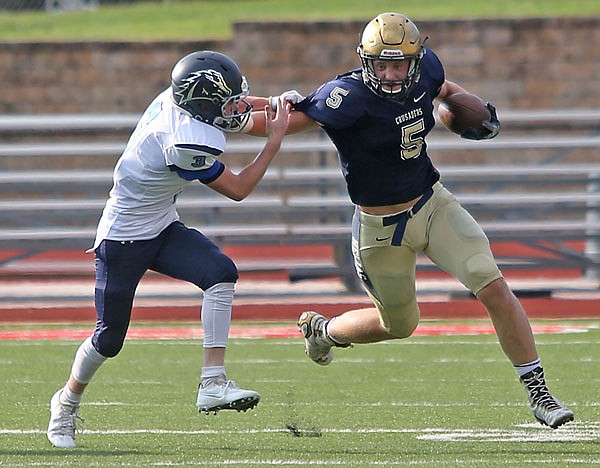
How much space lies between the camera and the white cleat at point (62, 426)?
16.2 ft

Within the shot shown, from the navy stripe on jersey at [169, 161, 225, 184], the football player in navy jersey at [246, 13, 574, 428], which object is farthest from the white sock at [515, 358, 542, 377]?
the navy stripe on jersey at [169, 161, 225, 184]

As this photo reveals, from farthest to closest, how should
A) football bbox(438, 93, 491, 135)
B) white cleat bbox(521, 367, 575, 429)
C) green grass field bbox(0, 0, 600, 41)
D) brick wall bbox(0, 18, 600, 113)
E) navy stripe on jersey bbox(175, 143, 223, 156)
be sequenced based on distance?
green grass field bbox(0, 0, 600, 41), brick wall bbox(0, 18, 600, 113), football bbox(438, 93, 491, 135), white cleat bbox(521, 367, 575, 429), navy stripe on jersey bbox(175, 143, 223, 156)

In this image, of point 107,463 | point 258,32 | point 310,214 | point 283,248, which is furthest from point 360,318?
Answer: point 258,32

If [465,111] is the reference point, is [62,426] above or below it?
below

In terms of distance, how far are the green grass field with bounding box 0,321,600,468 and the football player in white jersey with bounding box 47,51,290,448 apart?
0.27 metres

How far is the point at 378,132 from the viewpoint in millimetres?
5031

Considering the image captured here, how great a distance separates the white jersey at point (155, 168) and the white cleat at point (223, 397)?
2.03 feet

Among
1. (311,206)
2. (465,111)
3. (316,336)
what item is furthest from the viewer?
(311,206)

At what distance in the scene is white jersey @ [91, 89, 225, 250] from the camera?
4715 millimetres

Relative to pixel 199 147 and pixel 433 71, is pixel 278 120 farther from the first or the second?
pixel 433 71

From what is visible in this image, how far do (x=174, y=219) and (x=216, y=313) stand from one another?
17.2 inches

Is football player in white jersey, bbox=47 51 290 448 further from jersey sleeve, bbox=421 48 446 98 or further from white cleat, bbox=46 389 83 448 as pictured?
jersey sleeve, bbox=421 48 446 98

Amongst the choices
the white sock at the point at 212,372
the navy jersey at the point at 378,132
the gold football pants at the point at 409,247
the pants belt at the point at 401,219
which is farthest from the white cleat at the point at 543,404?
the white sock at the point at 212,372

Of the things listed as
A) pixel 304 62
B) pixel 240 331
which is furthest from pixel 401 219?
pixel 304 62
